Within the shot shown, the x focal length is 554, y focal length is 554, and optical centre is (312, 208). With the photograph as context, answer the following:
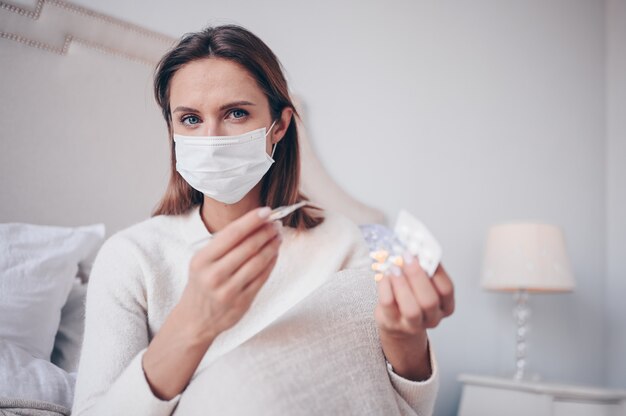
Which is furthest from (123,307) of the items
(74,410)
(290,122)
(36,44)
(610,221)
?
(610,221)

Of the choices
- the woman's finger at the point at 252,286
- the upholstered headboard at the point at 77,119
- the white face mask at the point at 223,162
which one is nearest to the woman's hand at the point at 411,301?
the woman's finger at the point at 252,286

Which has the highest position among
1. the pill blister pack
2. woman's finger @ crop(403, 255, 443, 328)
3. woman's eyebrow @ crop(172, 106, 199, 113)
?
woman's eyebrow @ crop(172, 106, 199, 113)

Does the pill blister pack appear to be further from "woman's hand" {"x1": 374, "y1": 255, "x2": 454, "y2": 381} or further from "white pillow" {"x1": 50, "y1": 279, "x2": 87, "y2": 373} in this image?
"white pillow" {"x1": 50, "y1": 279, "x2": 87, "y2": 373}

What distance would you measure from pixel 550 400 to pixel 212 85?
1505 mm

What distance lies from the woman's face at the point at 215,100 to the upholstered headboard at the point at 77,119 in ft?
1.80

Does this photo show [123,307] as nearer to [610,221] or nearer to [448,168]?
[448,168]

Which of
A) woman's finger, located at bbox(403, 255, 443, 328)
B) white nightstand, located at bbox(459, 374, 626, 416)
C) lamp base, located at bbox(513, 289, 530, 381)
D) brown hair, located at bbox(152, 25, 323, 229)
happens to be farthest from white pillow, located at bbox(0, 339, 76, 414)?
lamp base, located at bbox(513, 289, 530, 381)

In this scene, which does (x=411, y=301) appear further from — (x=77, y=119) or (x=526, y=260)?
(x=526, y=260)

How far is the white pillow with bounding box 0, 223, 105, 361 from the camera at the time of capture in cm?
105

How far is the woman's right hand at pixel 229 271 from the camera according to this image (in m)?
0.59

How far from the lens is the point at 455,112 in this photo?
2.36 meters

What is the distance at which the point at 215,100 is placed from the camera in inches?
36.5

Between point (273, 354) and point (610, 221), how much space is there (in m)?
2.52

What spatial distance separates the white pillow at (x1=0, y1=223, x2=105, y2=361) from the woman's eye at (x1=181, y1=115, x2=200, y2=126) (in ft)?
1.49
